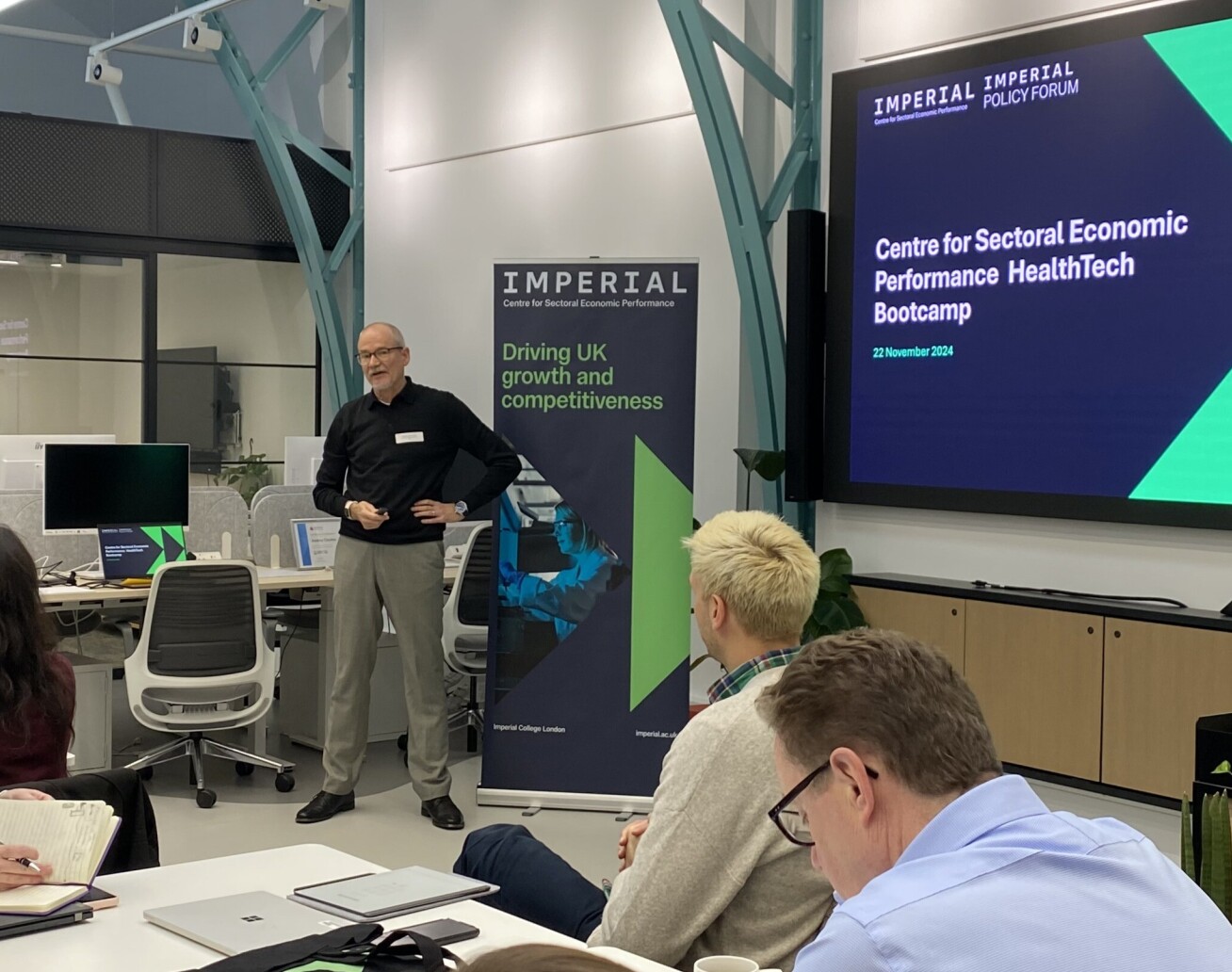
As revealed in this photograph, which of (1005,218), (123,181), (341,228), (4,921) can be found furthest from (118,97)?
(4,921)

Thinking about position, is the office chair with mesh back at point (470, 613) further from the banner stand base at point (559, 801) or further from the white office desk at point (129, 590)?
the banner stand base at point (559, 801)

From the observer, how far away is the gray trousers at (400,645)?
17.5 feet

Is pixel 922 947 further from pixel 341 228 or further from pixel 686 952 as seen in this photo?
pixel 341 228

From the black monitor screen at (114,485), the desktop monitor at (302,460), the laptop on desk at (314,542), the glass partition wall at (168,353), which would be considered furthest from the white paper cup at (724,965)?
the glass partition wall at (168,353)

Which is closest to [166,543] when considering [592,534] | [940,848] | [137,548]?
[137,548]

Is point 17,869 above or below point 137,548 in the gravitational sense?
below

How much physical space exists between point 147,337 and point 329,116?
193 cm

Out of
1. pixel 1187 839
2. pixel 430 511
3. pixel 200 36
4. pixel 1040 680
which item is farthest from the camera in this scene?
pixel 200 36

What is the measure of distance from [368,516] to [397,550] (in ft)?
0.57

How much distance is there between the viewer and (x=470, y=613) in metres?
6.51

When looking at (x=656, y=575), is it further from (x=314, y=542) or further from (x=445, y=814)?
(x=314, y=542)

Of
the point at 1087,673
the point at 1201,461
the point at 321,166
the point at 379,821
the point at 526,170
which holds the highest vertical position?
the point at 321,166

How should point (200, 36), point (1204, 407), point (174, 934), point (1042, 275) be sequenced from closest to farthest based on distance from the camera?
1. point (174, 934)
2. point (1204, 407)
3. point (1042, 275)
4. point (200, 36)

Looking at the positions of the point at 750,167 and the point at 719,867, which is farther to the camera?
the point at 750,167
